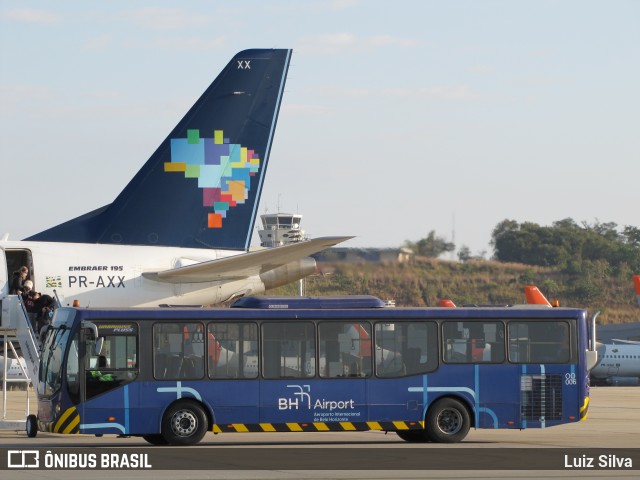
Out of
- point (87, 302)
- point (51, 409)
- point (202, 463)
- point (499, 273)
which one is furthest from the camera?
point (499, 273)

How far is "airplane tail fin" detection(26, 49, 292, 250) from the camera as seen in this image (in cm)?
3381

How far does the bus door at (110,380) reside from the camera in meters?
25.0

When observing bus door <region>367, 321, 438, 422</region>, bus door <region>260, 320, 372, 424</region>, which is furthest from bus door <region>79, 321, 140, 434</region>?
bus door <region>367, 321, 438, 422</region>

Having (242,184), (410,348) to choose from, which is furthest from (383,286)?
(410,348)

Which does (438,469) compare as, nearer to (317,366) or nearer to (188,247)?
(317,366)

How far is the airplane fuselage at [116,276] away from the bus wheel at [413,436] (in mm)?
7444

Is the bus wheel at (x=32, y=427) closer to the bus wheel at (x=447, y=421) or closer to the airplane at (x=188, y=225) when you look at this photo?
the airplane at (x=188, y=225)

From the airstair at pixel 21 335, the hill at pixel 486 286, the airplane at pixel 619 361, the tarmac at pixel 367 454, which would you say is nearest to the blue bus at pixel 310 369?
the tarmac at pixel 367 454

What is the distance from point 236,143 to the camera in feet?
114

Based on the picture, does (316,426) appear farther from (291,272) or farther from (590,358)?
(291,272)

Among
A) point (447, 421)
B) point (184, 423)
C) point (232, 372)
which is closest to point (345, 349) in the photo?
point (232, 372)

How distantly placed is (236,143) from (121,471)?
16.9 meters

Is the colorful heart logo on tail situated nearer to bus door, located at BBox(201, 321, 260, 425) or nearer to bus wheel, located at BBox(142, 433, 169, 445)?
bus door, located at BBox(201, 321, 260, 425)

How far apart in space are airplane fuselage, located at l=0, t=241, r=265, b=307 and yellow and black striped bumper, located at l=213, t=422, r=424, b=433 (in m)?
8.07
